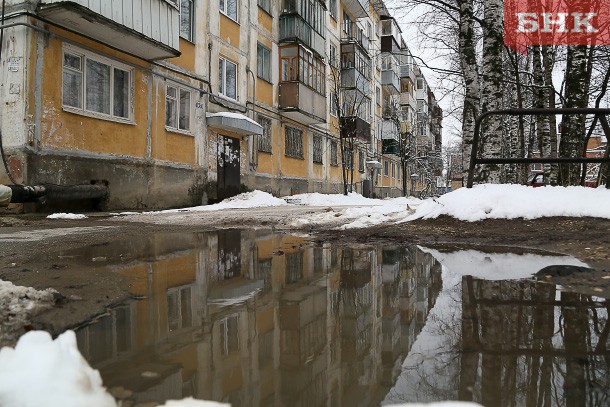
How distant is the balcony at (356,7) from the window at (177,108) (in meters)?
16.5

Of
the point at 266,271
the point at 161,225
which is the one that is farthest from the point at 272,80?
the point at 266,271

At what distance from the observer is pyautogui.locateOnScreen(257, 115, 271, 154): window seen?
1739 centimetres

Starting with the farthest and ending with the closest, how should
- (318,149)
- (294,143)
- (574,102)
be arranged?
(318,149)
(294,143)
(574,102)

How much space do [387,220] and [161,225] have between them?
3.58m

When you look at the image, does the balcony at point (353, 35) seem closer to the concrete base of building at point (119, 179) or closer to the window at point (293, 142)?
the window at point (293, 142)

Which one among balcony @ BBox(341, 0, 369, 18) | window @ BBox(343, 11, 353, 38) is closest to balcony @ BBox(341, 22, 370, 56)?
window @ BBox(343, 11, 353, 38)

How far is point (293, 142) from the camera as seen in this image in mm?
20328

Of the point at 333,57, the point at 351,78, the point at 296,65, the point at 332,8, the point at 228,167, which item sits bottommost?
the point at 228,167

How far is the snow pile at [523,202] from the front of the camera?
5.00 meters

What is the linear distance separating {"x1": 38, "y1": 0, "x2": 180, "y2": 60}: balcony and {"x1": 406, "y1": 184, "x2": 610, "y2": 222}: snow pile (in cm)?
789

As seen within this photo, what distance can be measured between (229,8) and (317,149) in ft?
29.9

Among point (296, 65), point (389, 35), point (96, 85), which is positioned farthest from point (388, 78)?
point (96, 85)

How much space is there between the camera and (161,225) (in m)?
7.06

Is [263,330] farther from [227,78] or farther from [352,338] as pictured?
[227,78]
